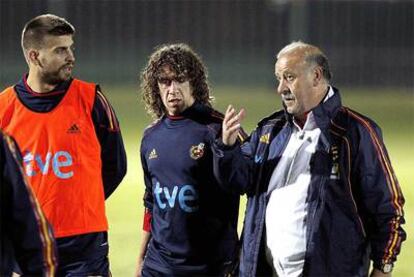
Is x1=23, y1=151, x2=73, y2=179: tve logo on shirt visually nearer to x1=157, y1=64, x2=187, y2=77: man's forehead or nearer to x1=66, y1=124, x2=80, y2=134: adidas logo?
x1=66, y1=124, x2=80, y2=134: adidas logo

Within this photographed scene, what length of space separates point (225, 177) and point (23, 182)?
4.78 feet

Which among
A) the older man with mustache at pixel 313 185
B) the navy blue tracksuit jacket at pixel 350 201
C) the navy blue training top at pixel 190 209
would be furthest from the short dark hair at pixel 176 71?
the navy blue tracksuit jacket at pixel 350 201

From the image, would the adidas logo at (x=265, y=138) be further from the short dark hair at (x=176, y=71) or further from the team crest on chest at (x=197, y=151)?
the short dark hair at (x=176, y=71)

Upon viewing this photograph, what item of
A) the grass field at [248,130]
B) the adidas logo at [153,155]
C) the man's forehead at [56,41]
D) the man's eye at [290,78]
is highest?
the man's forehead at [56,41]

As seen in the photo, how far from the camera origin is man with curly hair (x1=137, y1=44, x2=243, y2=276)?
4.67m

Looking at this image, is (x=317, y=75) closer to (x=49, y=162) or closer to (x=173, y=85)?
(x=173, y=85)

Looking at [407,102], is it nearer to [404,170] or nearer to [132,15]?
[132,15]

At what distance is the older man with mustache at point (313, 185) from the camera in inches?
160

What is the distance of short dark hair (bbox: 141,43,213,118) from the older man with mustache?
725 millimetres

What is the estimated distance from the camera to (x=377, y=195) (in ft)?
13.3

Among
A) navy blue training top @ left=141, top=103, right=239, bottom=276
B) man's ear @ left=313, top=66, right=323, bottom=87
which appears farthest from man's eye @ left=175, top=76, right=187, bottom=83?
man's ear @ left=313, top=66, right=323, bottom=87

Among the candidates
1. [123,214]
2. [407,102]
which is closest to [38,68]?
[123,214]

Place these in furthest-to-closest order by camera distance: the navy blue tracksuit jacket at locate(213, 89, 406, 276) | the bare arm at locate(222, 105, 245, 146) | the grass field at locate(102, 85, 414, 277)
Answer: the grass field at locate(102, 85, 414, 277) → the bare arm at locate(222, 105, 245, 146) → the navy blue tracksuit jacket at locate(213, 89, 406, 276)

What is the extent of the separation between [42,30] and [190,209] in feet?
4.09
